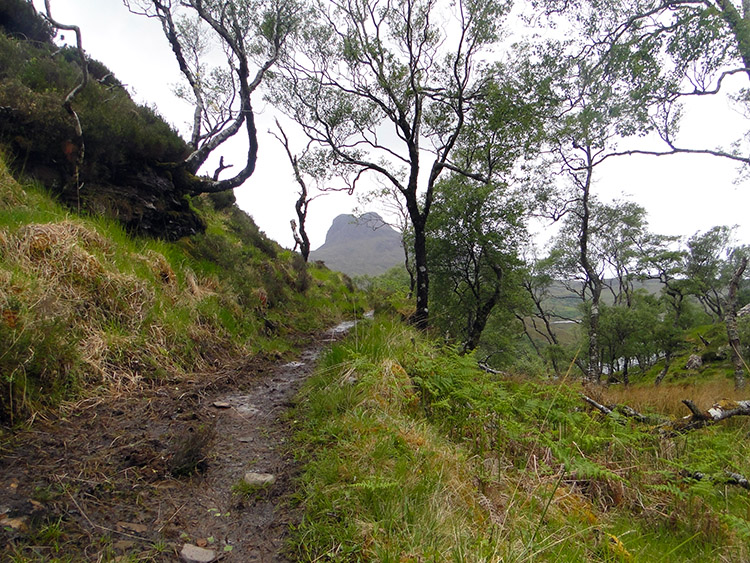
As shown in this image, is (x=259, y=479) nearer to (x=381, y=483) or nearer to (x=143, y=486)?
(x=143, y=486)

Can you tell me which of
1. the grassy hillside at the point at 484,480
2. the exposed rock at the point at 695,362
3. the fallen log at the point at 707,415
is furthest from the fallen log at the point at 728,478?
the exposed rock at the point at 695,362

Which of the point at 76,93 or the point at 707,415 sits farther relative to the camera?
the point at 76,93

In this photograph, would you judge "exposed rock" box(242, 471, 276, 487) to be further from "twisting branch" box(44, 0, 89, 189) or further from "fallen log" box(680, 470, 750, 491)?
"twisting branch" box(44, 0, 89, 189)

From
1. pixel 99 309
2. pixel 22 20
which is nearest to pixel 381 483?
pixel 99 309

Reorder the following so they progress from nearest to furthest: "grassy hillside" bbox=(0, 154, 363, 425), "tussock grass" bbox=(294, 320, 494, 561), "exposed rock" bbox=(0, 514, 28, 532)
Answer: "exposed rock" bbox=(0, 514, 28, 532), "tussock grass" bbox=(294, 320, 494, 561), "grassy hillside" bbox=(0, 154, 363, 425)

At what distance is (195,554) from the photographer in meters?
1.80

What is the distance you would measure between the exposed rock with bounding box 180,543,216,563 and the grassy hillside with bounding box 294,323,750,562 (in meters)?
0.48

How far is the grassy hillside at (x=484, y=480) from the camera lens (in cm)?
190

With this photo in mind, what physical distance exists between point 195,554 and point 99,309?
3384 mm

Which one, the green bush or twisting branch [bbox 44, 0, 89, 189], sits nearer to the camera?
twisting branch [bbox 44, 0, 89, 189]

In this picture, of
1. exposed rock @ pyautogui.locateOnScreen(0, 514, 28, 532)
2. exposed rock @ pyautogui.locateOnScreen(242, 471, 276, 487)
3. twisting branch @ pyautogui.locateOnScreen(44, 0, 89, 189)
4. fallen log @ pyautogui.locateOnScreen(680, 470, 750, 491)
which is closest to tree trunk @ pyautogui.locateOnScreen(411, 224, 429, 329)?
fallen log @ pyautogui.locateOnScreen(680, 470, 750, 491)

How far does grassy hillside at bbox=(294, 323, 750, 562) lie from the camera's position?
6.24 feet

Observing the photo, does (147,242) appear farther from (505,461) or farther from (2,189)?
(505,461)

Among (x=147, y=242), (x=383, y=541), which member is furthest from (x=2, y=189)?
(x=383, y=541)
